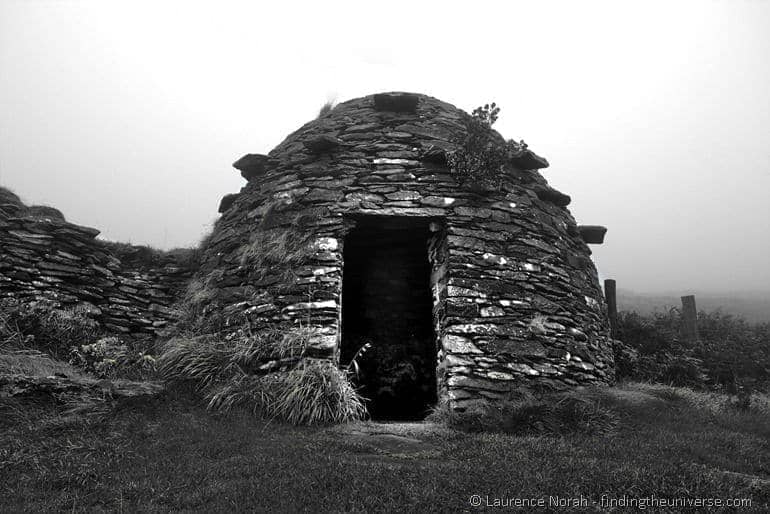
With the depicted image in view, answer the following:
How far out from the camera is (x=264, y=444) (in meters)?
4.31

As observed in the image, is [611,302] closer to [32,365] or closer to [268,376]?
[268,376]

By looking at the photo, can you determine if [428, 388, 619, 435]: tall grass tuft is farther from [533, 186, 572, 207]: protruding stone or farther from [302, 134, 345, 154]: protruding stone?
[302, 134, 345, 154]: protruding stone

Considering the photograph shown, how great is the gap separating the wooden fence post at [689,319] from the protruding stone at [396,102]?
6.69 m

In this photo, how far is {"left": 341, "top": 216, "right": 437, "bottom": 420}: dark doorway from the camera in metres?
7.60

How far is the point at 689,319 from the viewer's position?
10430 millimetres

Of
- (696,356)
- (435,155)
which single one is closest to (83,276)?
(435,155)

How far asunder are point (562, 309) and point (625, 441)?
→ 85.3 inches

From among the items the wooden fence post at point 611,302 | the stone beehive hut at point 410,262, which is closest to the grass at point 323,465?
the stone beehive hut at point 410,262

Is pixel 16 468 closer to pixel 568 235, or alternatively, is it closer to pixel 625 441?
pixel 625 441

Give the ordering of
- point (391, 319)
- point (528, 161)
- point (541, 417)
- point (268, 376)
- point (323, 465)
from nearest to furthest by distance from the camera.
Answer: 1. point (323, 465)
2. point (541, 417)
3. point (268, 376)
4. point (528, 161)
5. point (391, 319)

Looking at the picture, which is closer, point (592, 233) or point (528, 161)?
point (528, 161)

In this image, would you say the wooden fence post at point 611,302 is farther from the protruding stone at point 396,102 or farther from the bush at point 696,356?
the protruding stone at point 396,102

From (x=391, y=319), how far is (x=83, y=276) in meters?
4.41

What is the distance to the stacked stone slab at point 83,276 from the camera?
7.36m
